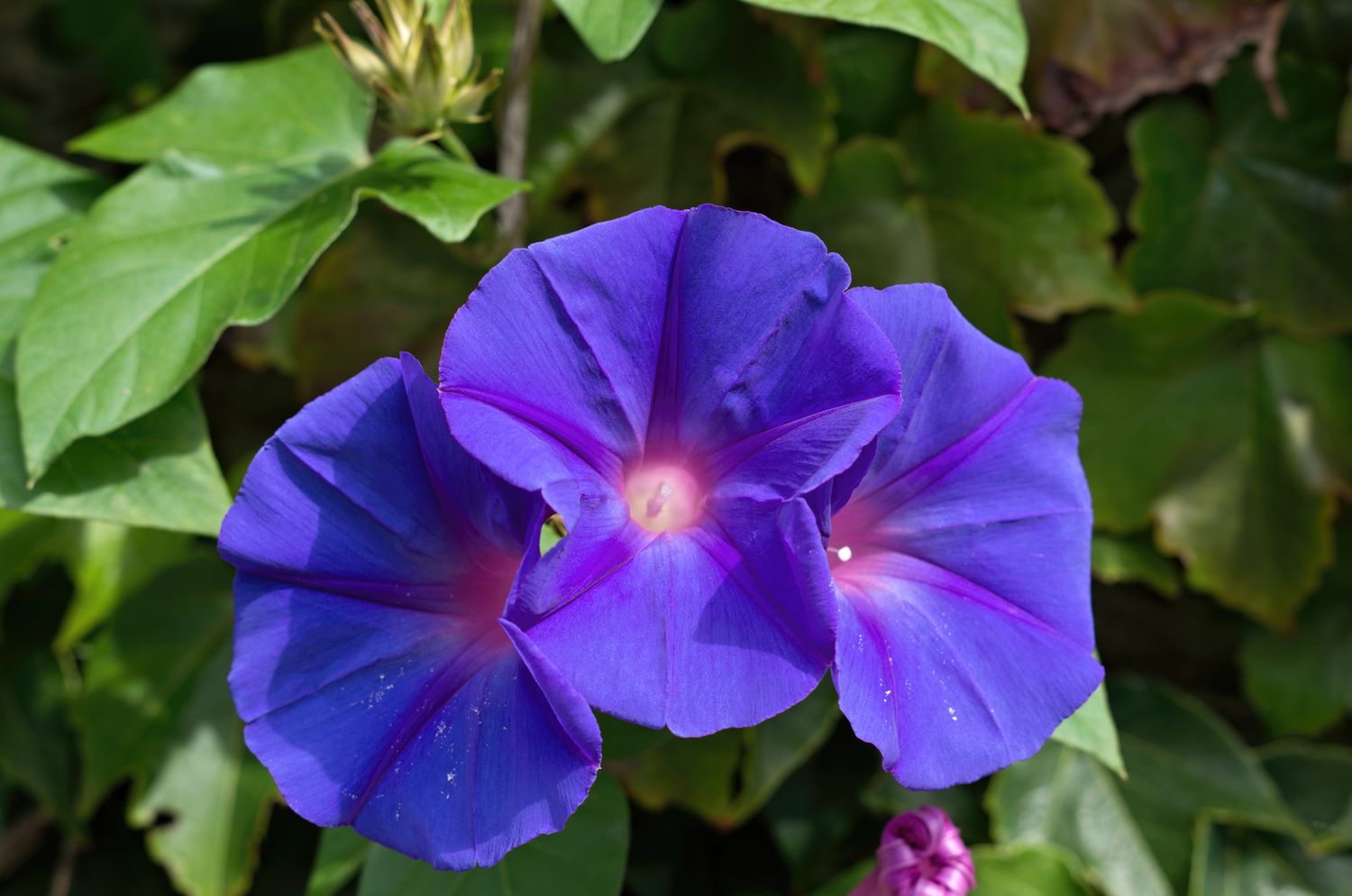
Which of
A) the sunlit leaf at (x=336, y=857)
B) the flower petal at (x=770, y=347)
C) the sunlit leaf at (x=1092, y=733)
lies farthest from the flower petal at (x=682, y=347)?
the sunlit leaf at (x=336, y=857)

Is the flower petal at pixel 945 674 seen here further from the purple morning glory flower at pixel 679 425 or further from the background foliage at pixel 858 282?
the background foliage at pixel 858 282

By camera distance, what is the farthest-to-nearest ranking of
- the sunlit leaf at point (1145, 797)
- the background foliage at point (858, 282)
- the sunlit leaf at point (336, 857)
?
the sunlit leaf at point (1145, 797) → the background foliage at point (858, 282) → the sunlit leaf at point (336, 857)

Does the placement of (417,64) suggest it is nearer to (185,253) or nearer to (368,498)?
(185,253)

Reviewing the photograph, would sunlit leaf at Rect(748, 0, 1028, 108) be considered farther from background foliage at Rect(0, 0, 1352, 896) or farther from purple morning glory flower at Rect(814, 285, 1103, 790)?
purple morning glory flower at Rect(814, 285, 1103, 790)

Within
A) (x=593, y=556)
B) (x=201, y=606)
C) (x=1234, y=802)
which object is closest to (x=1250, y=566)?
(x=1234, y=802)

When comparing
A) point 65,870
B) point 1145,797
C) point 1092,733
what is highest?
point 1092,733

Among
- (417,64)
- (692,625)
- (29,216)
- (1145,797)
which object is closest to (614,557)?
(692,625)
